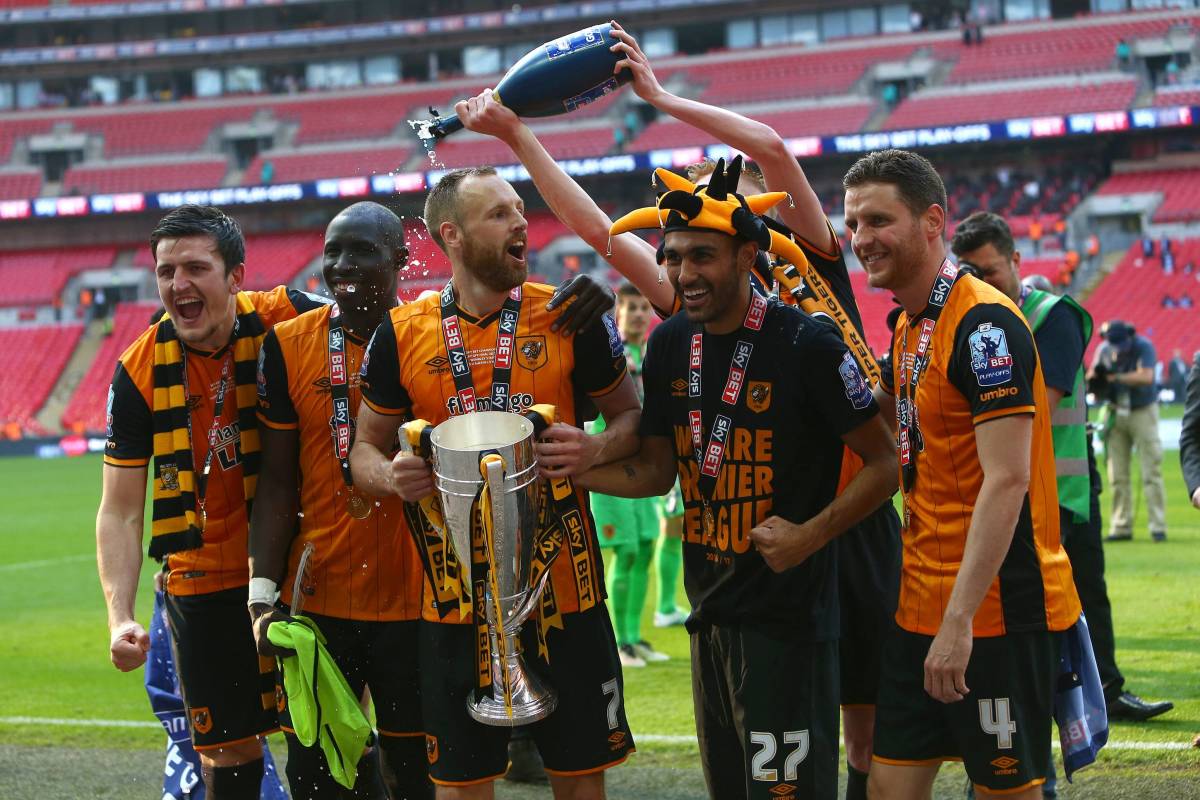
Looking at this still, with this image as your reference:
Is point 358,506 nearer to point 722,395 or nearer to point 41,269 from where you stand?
point 722,395

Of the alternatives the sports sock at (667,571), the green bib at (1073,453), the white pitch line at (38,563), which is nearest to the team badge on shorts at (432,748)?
the green bib at (1073,453)

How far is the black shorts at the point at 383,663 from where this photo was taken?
4141mm

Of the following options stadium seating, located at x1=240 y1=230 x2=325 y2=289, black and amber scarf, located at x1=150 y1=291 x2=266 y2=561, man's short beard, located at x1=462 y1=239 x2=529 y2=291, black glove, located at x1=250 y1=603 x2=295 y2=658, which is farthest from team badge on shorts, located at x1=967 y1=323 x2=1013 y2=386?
stadium seating, located at x1=240 y1=230 x2=325 y2=289

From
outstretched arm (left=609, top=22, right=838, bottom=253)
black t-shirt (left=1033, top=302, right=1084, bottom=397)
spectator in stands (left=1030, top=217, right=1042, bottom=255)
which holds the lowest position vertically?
spectator in stands (left=1030, top=217, right=1042, bottom=255)

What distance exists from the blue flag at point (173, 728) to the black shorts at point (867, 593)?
2.19 metres

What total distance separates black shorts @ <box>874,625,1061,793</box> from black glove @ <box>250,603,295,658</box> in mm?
1785

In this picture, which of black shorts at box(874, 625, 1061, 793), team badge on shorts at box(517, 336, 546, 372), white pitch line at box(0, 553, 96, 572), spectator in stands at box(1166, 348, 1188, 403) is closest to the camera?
black shorts at box(874, 625, 1061, 793)

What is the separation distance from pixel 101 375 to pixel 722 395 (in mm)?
36437

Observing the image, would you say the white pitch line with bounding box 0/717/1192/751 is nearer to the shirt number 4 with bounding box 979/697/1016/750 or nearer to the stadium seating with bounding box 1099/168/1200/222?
the shirt number 4 with bounding box 979/697/1016/750

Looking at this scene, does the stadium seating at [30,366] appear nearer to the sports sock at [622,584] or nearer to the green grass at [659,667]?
the green grass at [659,667]

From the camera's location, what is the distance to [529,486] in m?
3.35

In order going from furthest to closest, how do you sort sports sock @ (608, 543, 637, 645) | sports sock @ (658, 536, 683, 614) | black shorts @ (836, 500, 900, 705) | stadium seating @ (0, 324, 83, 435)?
stadium seating @ (0, 324, 83, 435)
sports sock @ (658, 536, 683, 614)
sports sock @ (608, 543, 637, 645)
black shorts @ (836, 500, 900, 705)

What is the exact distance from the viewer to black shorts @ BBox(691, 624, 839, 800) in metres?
3.43

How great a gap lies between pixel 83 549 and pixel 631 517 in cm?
938
